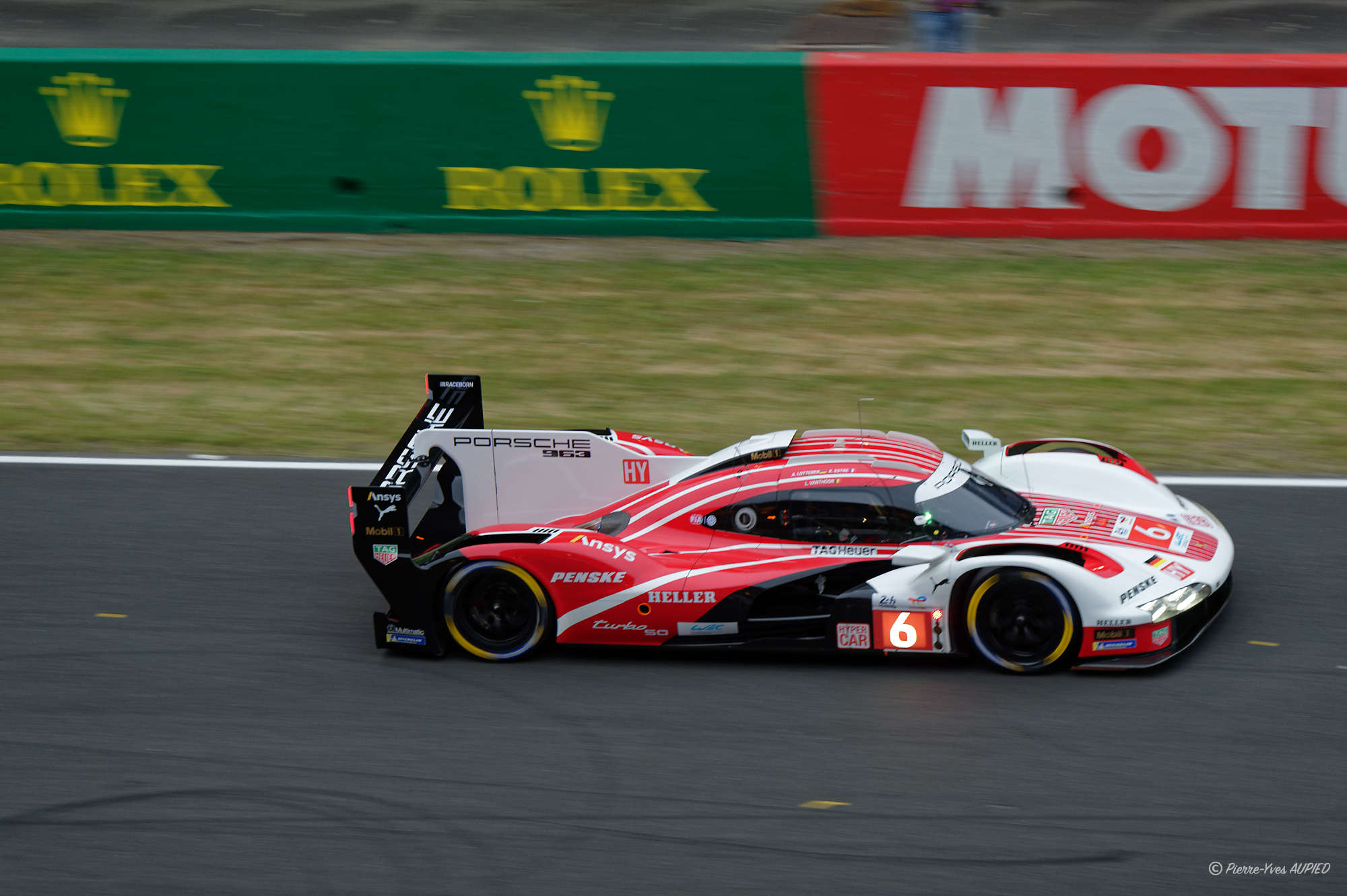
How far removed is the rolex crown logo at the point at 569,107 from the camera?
1282 centimetres

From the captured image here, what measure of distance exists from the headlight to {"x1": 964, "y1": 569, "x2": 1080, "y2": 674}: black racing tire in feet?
1.05

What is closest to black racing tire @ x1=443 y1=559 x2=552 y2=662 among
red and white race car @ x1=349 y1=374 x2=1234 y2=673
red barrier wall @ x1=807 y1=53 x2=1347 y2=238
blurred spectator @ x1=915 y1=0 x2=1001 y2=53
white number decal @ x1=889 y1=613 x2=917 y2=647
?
red and white race car @ x1=349 y1=374 x2=1234 y2=673

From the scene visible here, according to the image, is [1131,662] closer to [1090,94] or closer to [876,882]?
[876,882]

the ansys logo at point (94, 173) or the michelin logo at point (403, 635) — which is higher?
the ansys logo at point (94, 173)

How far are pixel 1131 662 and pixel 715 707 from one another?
6.05ft

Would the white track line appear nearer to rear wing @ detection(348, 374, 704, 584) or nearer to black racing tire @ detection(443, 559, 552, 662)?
rear wing @ detection(348, 374, 704, 584)

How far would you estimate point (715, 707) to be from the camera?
6289 millimetres

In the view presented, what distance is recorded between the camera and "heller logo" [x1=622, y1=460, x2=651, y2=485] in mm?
7578

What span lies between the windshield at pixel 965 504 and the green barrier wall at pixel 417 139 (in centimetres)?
650

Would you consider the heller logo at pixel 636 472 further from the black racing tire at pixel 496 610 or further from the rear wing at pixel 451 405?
the black racing tire at pixel 496 610

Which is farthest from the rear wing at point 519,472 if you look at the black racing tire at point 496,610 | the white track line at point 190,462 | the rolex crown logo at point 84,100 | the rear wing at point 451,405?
the rolex crown logo at point 84,100

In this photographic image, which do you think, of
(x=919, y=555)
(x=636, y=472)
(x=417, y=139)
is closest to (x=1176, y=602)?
(x=919, y=555)

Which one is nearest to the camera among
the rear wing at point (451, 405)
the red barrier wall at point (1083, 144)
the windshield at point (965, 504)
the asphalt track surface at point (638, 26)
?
the windshield at point (965, 504)

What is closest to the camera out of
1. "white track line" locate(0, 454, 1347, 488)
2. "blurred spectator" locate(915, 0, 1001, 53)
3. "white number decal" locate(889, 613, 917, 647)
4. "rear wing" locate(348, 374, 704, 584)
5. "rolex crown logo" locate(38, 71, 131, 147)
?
"white number decal" locate(889, 613, 917, 647)
